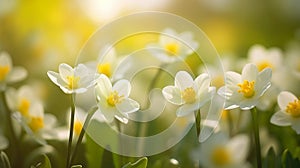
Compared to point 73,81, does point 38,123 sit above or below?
below

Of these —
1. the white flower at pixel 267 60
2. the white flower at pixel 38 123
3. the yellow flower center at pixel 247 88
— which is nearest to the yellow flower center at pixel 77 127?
the white flower at pixel 38 123

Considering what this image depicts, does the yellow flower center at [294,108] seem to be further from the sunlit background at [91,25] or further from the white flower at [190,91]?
the sunlit background at [91,25]

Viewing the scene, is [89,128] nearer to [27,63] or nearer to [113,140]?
[113,140]

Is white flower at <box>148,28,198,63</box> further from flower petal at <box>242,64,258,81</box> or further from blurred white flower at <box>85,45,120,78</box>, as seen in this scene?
flower petal at <box>242,64,258,81</box>

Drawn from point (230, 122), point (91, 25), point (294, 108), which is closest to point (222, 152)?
point (230, 122)

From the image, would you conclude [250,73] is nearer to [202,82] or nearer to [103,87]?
[202,82]

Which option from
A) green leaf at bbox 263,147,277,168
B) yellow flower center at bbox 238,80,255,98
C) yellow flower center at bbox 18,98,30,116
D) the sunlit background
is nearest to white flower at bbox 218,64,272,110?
yellow flower center at bbox 238,80,255,98

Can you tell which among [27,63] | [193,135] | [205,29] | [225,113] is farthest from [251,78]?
[205,29]
